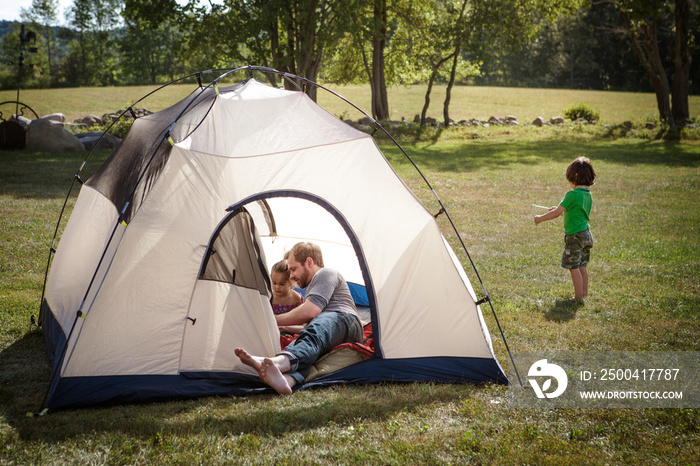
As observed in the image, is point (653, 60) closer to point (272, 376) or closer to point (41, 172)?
point (41, 172)

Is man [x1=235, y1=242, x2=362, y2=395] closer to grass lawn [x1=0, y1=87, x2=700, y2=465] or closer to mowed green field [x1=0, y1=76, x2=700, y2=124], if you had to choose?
grass lawn [x1=0, y1=87, x2=700, y2=465]

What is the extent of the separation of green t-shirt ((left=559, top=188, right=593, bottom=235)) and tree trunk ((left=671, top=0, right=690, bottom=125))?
17.6 metres

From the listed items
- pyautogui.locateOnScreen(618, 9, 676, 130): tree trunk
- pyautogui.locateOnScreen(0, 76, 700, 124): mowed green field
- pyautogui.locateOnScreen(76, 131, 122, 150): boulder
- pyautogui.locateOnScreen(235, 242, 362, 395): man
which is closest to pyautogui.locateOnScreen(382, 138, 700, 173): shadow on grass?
pyautogui.locateOnScreen(618, 9, 676, 130): tree trunk

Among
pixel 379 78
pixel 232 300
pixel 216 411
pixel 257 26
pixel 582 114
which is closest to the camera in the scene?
pixel 216 411

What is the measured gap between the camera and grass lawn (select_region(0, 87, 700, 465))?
3.24 metres

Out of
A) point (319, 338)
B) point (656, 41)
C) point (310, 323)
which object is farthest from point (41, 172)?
point (656, 41)

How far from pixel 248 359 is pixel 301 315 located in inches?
33.7

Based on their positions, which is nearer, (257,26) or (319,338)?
(319,338)

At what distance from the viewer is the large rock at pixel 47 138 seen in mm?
15547

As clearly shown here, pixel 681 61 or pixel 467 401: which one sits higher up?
pixel 681 61

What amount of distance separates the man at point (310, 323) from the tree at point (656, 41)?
18.3 metres

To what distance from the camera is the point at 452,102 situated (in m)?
40.2

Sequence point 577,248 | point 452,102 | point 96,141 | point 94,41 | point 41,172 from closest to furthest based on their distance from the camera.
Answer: point 577,248
point 41,172
point 96,141
point 452,102
point 94,41

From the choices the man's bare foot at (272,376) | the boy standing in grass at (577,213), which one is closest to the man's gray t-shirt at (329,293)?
the man's bare foot at (272,376)
